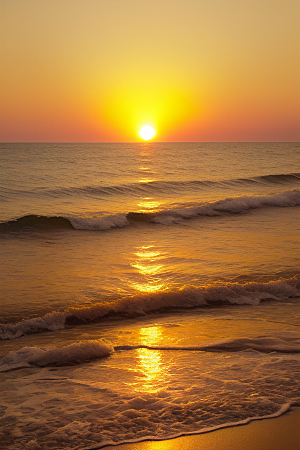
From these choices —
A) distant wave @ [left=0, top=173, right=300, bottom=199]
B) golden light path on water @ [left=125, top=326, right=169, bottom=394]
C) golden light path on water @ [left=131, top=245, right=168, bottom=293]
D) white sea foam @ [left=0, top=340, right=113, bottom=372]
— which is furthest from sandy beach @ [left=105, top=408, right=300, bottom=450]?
distant wave @ [left=0, top=173, right=300, bottom=199]

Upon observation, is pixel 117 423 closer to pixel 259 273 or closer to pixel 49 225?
pixel 259 273

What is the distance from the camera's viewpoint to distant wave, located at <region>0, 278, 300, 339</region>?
22.4 feet

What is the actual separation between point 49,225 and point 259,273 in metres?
8.54

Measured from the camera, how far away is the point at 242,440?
3746 mm

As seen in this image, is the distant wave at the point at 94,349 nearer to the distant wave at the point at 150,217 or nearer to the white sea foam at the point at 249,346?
the white sea foam at the point at 249,346

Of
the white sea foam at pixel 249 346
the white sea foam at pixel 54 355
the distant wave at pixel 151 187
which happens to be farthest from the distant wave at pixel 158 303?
the distant wave at pixel 151 187

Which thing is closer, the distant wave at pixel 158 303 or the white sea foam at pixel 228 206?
the distant wave at pixel 158 303

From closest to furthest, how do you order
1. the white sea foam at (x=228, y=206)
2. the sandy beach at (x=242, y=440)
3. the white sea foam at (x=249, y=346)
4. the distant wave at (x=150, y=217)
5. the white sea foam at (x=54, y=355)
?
the sandy beach at (x=242, y=440) < the white sea foam at (x=54, y=355) < the white sea foam at (x=249, y=346) < the distant wave at (x=150, y=217) < the white sea foam at (x=228, y=206)

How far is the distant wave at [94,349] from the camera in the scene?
17.8 feet

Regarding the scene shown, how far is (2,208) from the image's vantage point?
65.4 feet

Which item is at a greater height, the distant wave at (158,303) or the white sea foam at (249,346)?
the distant wave at (158,303)

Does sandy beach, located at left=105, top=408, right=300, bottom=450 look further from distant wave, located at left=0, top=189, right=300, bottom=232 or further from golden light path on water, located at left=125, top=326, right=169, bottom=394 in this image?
distant wave, located at left=0, top=189, right=300, bottom=232

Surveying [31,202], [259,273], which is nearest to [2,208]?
[31,202]

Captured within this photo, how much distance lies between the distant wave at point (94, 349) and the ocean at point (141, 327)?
0.02 metres
